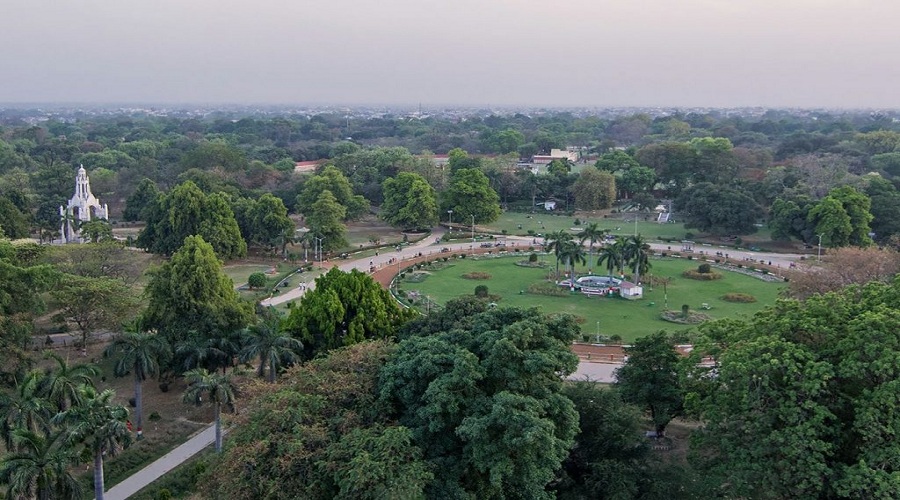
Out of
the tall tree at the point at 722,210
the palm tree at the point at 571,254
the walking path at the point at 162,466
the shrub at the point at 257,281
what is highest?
the tall tree at the point at 722,210

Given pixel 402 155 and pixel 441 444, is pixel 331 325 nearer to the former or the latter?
pixel 441 444

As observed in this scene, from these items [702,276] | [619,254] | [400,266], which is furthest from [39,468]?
[702,276]

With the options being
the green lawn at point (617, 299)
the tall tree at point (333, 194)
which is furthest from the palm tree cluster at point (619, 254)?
the tall tree at point (333, 194)

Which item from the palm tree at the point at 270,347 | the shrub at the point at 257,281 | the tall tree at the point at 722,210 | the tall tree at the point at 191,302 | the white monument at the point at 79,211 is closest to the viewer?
the palm tree at the point at 270,347

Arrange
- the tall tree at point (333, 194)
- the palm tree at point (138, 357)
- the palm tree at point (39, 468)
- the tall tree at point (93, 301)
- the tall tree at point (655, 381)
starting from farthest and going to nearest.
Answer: the tall tree at point (333, 194) → the tall tree at point (93, 301) → the palm tree at point (138, 357) → the tall tree at point (655, 381) → the palm tree at point (39, 468)

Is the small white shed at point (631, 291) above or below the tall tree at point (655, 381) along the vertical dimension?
below

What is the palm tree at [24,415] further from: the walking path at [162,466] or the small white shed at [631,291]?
the small white shed at [631,291]

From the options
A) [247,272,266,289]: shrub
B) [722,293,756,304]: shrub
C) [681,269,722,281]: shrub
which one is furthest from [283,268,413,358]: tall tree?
[681,269,722,281]: shrub

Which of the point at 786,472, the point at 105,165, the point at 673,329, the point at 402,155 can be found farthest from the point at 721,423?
the point at 105,165

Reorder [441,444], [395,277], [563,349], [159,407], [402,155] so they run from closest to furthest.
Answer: [441,444] < [563,349] < [159,407] < [395,277] < [402,155]
